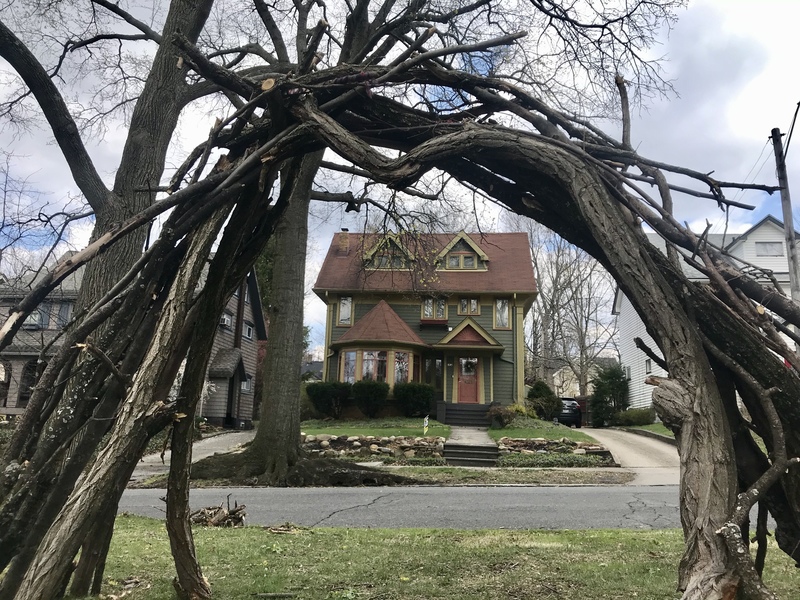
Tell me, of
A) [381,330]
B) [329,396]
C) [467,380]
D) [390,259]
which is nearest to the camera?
[390,259]

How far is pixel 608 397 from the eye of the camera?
31438 millimetres

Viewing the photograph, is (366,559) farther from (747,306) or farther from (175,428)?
(747,306)

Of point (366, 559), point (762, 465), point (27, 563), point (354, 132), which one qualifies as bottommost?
point (366, 559)

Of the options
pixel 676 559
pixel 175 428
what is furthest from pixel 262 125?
pixel 676 559

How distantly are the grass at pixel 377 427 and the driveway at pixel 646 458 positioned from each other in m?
5.57

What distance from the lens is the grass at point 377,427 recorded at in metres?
20.0

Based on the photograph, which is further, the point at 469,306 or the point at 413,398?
the point at 469,306

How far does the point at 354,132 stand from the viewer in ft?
12.7

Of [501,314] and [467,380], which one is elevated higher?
[501,314]

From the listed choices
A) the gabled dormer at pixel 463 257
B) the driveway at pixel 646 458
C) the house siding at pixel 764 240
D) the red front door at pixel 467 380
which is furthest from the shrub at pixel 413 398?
the house siding at pixel 764 240

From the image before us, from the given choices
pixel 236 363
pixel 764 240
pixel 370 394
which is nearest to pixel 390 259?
pixel 370 394

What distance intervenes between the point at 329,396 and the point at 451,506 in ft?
55.0

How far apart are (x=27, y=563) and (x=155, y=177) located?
16.4ft

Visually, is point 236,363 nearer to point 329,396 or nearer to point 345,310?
point 329,396
